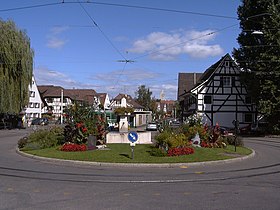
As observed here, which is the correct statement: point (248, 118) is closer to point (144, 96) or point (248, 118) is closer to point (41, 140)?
point (41, 140)

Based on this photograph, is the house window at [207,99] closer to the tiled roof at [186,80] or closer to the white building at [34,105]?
the tiled roof at [186,80]

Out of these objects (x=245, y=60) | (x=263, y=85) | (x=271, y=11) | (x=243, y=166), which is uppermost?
(x=271, y=11)

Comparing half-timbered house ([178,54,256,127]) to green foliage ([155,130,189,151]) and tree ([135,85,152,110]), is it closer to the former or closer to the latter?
green foliage ([155,130,189,151])

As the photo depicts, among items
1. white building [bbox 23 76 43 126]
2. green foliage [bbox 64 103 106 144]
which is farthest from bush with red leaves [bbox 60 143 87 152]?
white building [bbox 23 76 43 126]

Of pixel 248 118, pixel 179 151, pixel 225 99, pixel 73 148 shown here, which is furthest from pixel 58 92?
pixel 179 151

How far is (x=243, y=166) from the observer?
15938 millimetres

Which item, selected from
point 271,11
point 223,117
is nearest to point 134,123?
point 223,117

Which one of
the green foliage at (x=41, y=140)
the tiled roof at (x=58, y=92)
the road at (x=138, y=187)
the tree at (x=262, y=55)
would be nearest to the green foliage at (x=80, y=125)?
the green foliage at (x=41, y=140)

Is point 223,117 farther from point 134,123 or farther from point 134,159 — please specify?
point 134,159

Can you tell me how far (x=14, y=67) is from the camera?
46.7m

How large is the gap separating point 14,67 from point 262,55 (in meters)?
29.3

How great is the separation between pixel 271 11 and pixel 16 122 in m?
41.9

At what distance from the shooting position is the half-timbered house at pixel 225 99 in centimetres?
5572

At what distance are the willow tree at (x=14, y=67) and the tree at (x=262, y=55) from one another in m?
26.2
